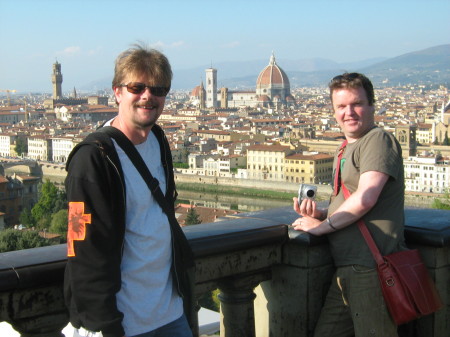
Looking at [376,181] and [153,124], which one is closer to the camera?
[153,124]

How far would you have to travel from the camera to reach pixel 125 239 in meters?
1.00

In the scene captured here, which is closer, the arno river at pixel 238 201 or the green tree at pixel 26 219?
the green tree at pixel 26 219

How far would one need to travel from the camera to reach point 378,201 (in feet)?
4.23

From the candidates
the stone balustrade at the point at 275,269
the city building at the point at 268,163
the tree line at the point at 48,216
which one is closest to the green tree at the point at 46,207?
the tree line at the point at 48,216

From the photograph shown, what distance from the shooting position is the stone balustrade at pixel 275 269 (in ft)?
4.29

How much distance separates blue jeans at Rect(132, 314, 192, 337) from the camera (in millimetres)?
1040

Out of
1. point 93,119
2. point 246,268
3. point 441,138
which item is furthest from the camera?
point 93,119

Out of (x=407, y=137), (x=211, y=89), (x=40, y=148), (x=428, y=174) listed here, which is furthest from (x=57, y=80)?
(x=428, y=174)

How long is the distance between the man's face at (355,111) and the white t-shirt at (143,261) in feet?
1.50

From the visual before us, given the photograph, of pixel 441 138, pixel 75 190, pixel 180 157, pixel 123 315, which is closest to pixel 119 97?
pixel 75 190

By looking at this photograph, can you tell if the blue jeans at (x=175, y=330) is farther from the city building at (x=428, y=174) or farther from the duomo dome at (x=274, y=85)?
the duomo dome at (x=274, y=85)

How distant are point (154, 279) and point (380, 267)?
1.46ft

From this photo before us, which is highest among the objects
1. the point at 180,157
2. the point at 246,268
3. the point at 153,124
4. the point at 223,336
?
the point at 153,124

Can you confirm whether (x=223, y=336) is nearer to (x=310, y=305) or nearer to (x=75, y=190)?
(x=310, y=305)
